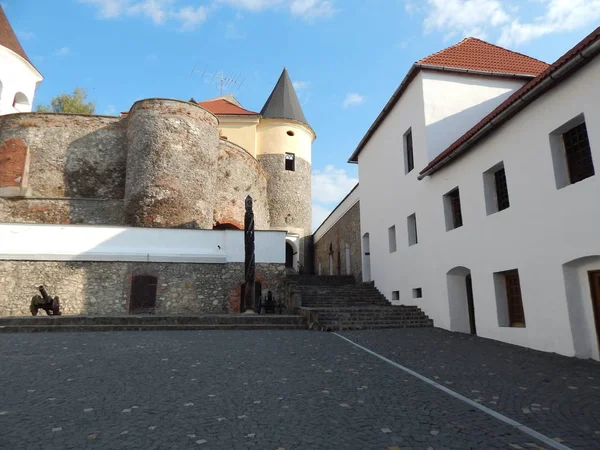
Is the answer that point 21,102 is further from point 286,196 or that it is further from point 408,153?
point 408,153

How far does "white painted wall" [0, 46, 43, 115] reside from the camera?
2717 cm

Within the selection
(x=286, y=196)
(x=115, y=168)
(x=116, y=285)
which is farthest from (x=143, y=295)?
(x=286, y=196)

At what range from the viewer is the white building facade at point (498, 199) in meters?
6.69

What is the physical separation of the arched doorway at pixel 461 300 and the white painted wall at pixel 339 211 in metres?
9.59

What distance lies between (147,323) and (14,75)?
28173mm

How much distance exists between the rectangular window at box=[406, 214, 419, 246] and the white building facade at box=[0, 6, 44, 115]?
96.7 ft

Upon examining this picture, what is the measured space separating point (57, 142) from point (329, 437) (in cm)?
2443

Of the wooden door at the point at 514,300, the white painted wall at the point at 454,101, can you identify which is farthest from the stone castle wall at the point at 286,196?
the wooden door at the point at 514,300

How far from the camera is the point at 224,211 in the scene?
2372 centimetres

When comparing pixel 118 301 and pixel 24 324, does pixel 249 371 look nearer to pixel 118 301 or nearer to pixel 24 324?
pixel 24 324

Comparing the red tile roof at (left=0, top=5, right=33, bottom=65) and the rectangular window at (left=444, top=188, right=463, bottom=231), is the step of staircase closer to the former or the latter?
the rectangular window at (left=444, top=188, right=463, bottom=231)

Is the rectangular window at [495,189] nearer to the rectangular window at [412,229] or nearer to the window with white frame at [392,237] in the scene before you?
the rectangular window at [412,229]

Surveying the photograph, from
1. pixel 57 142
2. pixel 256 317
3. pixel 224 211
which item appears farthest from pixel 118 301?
pixel 57 142

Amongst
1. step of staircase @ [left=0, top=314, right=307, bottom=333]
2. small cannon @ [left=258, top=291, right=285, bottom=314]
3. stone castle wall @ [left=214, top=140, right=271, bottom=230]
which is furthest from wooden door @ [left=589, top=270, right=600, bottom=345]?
stone castle wall @ [left=214, top=140, right=271, bottom=230]
